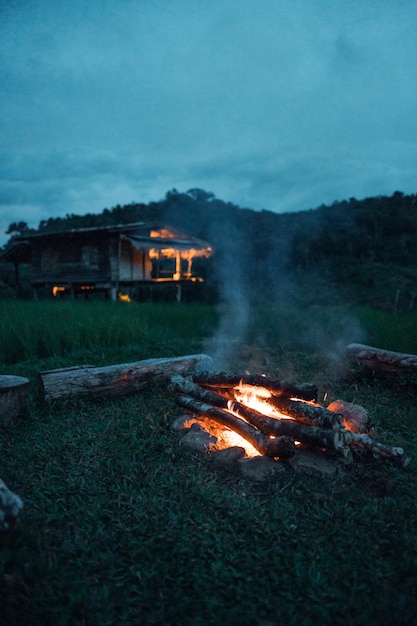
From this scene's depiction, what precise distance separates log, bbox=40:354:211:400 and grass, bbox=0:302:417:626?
55cm

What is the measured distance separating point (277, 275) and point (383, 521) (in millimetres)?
23605

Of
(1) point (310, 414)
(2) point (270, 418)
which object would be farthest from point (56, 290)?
(1) point (310, 414)

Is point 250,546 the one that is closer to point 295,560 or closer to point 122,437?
point 295,560

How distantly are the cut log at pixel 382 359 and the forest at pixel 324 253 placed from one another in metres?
14.7

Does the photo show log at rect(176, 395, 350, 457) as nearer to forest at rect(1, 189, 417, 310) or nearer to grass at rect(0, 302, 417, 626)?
grass at rect(0, 302, 417, 626)

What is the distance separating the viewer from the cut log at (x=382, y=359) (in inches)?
195

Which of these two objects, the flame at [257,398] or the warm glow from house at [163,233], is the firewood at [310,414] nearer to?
the flame at [257,398]

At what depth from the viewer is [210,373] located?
4.29 metres

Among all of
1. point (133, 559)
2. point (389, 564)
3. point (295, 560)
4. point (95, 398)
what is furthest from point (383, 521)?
point (95, 398)

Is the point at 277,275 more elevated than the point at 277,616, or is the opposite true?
the point at 277,275

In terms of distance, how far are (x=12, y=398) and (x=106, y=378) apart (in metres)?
1.10

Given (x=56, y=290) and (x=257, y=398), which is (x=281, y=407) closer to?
(x=257, y=398)

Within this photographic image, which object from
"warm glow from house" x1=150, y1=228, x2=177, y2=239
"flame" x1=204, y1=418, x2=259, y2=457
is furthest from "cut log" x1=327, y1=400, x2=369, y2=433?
"warm glow from house" x1=150, y1=228, x2=177, y2=239

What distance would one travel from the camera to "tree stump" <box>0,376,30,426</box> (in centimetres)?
383
